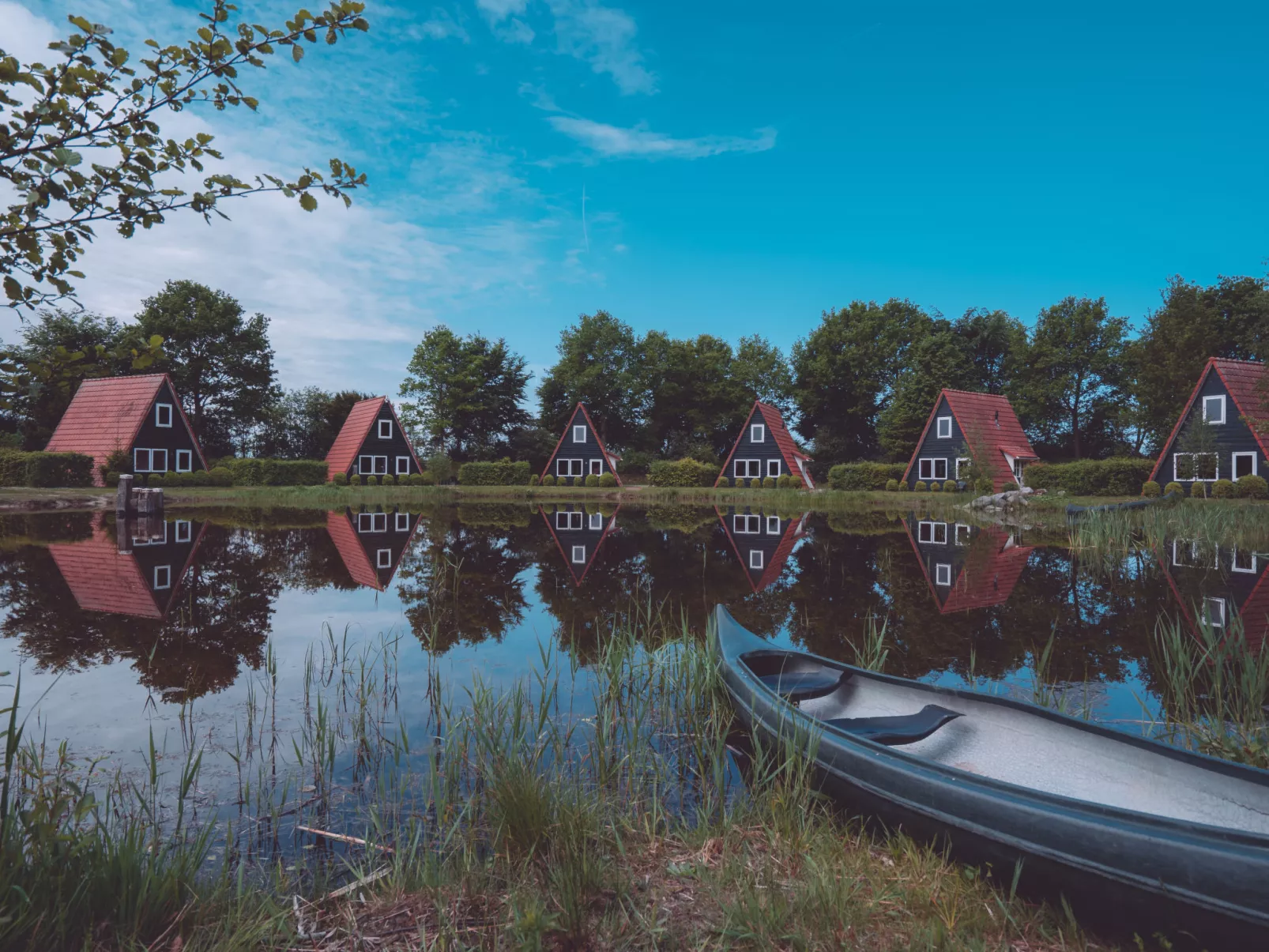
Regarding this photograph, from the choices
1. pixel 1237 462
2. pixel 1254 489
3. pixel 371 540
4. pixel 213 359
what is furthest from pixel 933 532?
pixel 213 359

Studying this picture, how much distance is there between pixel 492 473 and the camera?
4178cm

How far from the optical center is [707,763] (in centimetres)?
494

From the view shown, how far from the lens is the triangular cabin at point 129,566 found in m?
10.0

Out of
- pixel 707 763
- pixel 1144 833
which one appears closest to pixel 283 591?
pixel 707 763

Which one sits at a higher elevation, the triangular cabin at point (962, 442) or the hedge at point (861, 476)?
the triangular cabin at point (962, 442)

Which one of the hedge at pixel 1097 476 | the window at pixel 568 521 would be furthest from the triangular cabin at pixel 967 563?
the hedge at pixel 1097 476

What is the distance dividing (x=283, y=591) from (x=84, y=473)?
28566 mm

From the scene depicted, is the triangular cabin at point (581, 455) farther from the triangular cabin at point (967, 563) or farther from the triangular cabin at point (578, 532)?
the triangular cabin at point (967, 563)

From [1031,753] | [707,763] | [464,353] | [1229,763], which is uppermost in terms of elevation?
[464,353]

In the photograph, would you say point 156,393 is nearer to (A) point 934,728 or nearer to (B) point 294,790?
(B) point 294,790

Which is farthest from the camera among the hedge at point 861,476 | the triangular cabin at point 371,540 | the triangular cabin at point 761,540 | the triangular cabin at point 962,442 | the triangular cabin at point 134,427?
the hedge at point 861,476

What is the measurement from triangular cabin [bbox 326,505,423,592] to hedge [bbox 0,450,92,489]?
13759 millimetres

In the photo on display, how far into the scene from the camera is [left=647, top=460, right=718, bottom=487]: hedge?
138 ft

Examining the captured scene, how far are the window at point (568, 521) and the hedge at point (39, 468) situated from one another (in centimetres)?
2241
